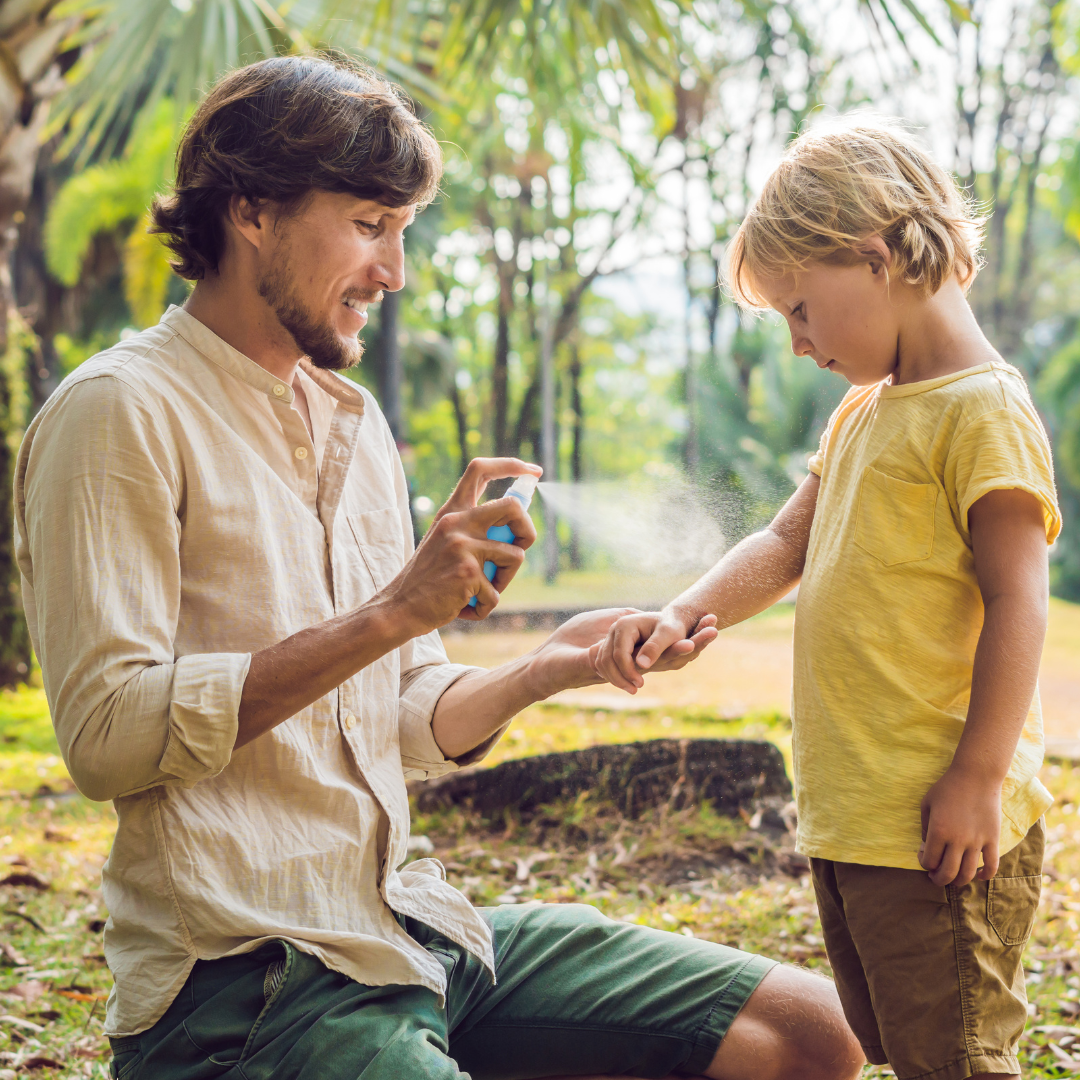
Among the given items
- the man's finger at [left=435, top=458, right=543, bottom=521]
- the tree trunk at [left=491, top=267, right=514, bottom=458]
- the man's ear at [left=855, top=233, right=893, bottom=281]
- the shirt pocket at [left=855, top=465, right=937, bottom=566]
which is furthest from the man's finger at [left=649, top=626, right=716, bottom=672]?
the tree trunk at [left=491, top=267, right=514, bottom=458]

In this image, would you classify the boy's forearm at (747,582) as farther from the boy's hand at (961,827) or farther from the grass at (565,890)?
the grass at (565,890)

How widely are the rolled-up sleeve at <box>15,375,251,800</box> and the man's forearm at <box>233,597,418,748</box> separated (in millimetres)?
30

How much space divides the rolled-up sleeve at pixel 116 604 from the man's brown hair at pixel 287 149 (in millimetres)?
408

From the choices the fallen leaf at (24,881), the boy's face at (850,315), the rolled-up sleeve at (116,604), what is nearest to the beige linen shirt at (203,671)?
the rolled-up sleeve at (116,604)

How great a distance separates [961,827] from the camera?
4.92 feet

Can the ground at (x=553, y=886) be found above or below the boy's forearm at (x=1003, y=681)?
below

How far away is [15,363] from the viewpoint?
6820 mm

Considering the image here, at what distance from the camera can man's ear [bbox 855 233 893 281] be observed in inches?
64.9

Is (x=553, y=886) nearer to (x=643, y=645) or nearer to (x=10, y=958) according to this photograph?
(x=10, y=958)

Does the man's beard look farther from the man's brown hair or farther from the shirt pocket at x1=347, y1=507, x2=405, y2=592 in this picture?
the shirt pocket at x1=347, y1=507, x2=405, y2=592

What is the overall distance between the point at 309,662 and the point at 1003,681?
3.09ft

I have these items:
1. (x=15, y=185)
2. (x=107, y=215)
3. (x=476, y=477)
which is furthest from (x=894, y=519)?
(x=107, y=215)

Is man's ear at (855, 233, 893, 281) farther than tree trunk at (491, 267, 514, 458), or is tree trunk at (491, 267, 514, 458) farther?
tree trunk at (491, 267, 514, 458)

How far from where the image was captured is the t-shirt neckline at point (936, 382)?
63.1 inches
